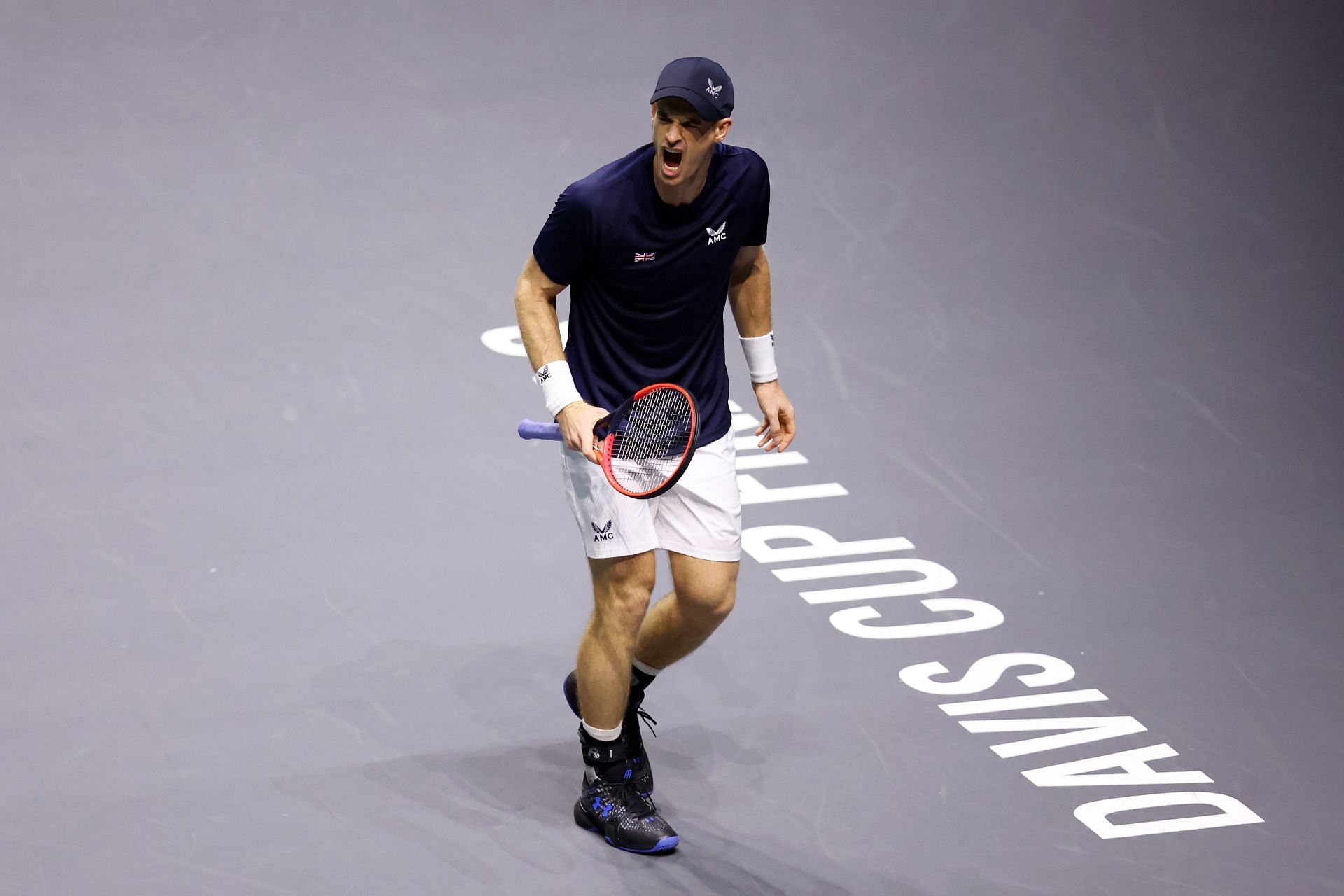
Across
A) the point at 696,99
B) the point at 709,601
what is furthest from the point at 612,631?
the point at 696,99

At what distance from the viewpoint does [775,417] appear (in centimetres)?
448

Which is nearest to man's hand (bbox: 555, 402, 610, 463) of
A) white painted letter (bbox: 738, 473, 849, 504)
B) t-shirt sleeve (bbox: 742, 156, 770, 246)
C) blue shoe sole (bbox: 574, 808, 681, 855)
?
t-shirt sleeve (bbox: 742, 156, 770, 246)

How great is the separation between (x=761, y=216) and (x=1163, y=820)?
178 cm

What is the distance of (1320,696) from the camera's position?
486 cm

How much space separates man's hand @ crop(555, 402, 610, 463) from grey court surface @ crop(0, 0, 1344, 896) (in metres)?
0.96

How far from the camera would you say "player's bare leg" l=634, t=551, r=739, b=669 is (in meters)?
4.16

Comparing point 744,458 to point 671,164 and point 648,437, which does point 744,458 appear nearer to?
point 648,437

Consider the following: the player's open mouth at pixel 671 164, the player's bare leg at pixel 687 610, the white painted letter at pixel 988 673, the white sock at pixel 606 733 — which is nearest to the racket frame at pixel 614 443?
the player's bare leg at pixel 687 610

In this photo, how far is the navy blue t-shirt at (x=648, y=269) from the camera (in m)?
3.98

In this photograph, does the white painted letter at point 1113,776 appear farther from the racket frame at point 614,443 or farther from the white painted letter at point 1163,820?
the racket frame at point 614,443

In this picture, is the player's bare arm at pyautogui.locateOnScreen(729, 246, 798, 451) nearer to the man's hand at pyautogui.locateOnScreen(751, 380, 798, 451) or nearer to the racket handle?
the man's hand at pyautogui.locateOnScreen(751, 380, 798, 451)

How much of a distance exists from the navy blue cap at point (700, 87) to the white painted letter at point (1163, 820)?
1.93 metres

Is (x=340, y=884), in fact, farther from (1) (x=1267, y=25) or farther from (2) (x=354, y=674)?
(1) (x=1267, y=25)

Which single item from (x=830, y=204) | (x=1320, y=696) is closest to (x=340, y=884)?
(x=1320, y=696)
